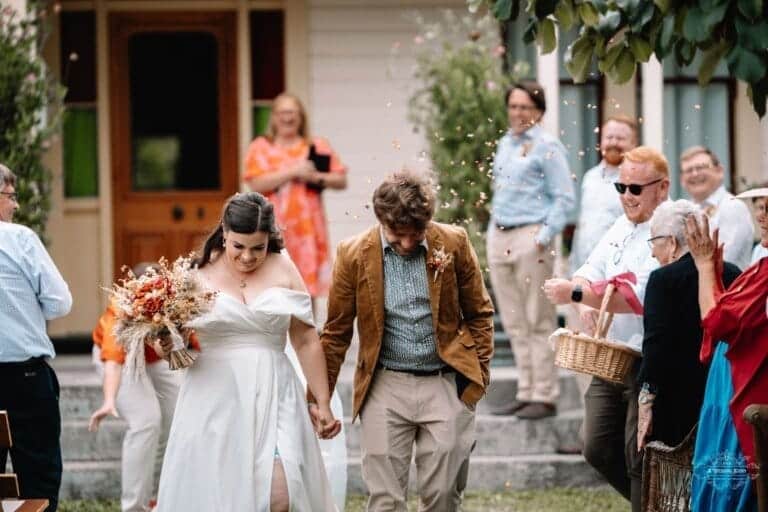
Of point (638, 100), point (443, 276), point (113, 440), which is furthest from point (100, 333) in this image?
point (638, 100)

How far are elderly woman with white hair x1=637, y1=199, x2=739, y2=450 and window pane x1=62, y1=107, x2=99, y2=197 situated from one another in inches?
272

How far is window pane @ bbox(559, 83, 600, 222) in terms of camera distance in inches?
525

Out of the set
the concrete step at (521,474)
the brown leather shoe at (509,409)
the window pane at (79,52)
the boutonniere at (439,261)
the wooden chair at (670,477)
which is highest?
the window pane at (79,52)

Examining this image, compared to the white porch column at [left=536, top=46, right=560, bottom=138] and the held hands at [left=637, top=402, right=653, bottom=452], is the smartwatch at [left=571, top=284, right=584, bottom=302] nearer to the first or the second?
the held hands at [left=637, top=402, right=653, bottom=452]

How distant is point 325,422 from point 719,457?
5.79ft

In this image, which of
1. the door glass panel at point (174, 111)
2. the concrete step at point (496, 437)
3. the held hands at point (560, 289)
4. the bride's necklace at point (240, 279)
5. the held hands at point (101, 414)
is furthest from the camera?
the door glass panel at point (174, 111)

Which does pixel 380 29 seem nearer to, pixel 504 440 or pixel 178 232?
pixel 178 232

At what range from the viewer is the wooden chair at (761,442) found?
19.3ft

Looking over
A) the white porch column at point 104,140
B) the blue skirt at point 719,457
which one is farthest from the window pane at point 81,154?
the blue skirt at point 719,457

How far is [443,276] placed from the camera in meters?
7.25

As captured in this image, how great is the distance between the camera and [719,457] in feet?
21.5

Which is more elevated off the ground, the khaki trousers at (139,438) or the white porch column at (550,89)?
the white porch column at (550,89)

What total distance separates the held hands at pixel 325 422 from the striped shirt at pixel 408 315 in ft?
1.12

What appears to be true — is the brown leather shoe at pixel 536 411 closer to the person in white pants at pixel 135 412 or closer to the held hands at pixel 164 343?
the person in white pants at pixel 135 412
